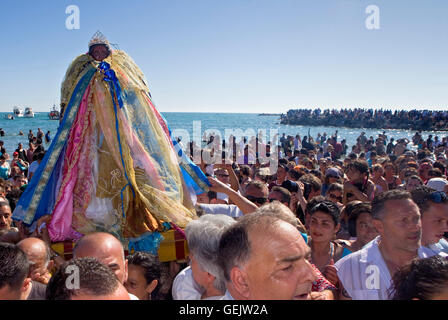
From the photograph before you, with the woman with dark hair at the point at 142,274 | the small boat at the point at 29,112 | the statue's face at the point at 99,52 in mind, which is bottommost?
the woman with dark hair at the point at 142,274

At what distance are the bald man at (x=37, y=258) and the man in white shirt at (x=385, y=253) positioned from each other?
2186mm

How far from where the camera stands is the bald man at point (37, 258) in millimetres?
2648

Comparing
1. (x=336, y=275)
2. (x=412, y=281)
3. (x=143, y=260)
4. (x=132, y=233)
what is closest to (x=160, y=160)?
(x=132, y=233)

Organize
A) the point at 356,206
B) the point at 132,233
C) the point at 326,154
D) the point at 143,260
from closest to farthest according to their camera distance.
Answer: the point at 143,260
the point at 132,233
the point at 356,206
the point at 326,154

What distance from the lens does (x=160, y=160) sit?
142 inches

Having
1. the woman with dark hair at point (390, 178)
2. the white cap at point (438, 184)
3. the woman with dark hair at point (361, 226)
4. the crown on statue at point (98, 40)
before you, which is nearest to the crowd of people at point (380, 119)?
the woman with dark hair at point (390, 178)

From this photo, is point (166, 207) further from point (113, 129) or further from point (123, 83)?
point (123, 83)

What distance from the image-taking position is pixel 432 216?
Answer: 3.17 meters

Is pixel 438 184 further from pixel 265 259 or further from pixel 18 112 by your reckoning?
pixel 18 112

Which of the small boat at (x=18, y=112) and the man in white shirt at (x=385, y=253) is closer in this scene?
the man in white shirt at (x=385, y=253)

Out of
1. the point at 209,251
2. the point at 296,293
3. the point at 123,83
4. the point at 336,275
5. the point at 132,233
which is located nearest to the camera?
the point at 296,293

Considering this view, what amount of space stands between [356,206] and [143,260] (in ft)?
7.45

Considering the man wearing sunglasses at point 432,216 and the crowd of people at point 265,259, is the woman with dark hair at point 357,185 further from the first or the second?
the man wearing sunglasses at point 432,216

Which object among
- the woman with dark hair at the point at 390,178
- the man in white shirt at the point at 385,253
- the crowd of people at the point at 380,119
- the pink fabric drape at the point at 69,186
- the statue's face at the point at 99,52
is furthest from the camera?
the crowd of people at the point at 380,119
